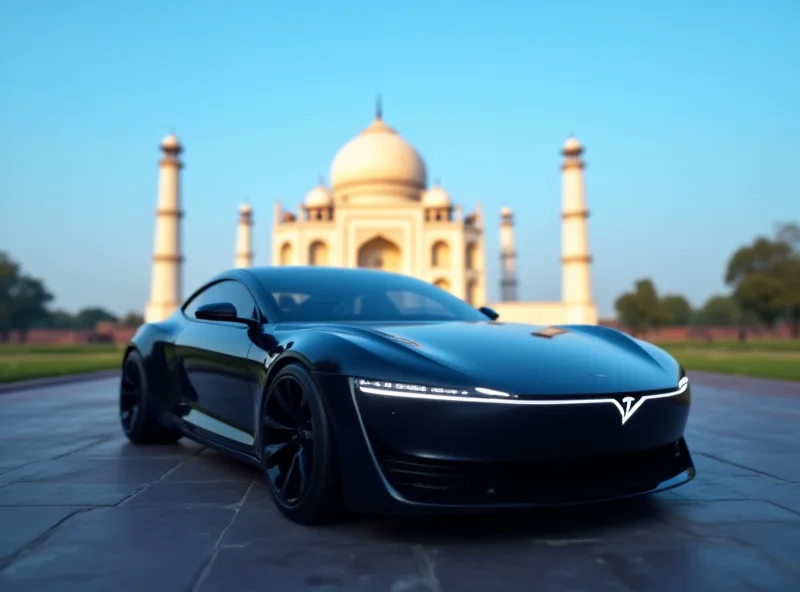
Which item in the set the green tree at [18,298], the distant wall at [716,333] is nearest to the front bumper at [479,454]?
the distant wall at [716,333]

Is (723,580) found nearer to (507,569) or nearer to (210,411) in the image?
(507,569)

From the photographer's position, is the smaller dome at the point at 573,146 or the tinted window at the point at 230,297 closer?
the tinted window at the point at 230,297

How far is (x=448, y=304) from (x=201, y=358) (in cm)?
142

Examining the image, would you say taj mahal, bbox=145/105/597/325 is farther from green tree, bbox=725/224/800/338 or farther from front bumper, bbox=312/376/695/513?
front bumper, bbox=312/376/695/513

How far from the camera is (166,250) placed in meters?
42.5

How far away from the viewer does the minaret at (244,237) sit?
5303 cm

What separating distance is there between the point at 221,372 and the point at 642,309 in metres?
57.4

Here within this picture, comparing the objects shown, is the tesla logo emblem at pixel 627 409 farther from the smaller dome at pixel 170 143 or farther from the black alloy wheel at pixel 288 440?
the smaller dome at pixel 170 143

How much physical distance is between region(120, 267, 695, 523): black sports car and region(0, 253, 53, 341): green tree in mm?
59661

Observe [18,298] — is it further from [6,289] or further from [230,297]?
[230,297]

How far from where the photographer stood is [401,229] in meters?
45.5

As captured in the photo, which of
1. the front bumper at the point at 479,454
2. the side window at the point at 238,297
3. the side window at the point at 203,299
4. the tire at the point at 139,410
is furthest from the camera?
the tire at the point at 139,410

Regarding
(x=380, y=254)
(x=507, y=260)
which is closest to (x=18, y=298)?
(x=380, y=254)

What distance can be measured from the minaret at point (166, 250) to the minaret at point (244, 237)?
9835mm
